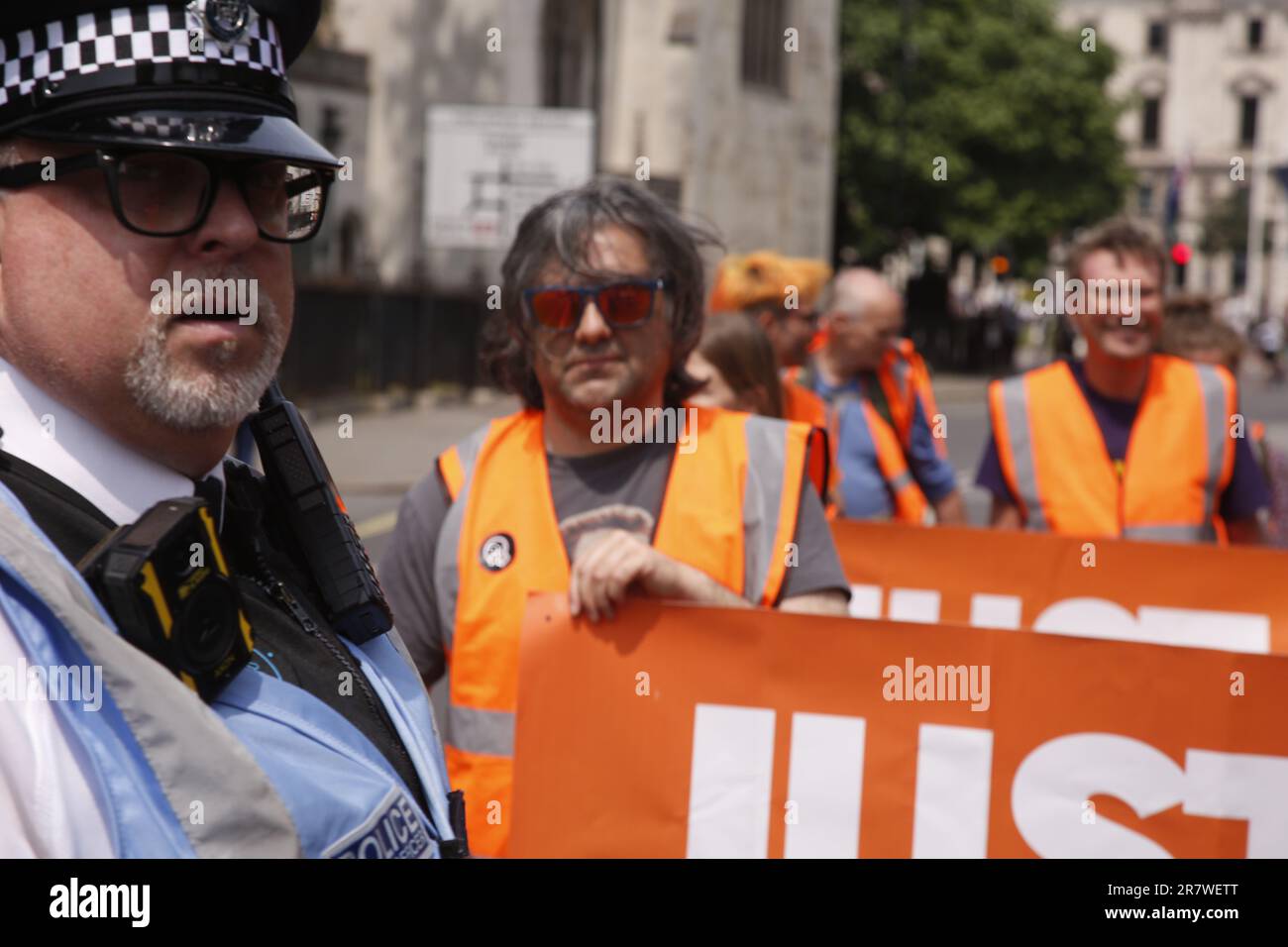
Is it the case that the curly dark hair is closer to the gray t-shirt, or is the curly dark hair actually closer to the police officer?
the gray t-shirt

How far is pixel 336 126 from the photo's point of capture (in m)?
29.2

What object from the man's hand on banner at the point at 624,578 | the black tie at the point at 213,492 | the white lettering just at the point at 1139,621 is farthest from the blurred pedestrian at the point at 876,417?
the black tie at the point at 213,492

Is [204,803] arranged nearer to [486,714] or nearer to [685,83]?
[486,714]

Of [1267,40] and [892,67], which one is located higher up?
[1267,40]

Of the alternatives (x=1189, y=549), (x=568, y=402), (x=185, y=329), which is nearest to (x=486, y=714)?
(x=568, y=402)

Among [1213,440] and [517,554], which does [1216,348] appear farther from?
[517,554]

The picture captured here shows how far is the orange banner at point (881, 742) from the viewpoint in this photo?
3254 mm

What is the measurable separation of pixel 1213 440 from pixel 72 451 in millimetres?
3934

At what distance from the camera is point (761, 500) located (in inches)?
128

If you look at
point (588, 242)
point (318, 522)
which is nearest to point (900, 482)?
point (588, 242)

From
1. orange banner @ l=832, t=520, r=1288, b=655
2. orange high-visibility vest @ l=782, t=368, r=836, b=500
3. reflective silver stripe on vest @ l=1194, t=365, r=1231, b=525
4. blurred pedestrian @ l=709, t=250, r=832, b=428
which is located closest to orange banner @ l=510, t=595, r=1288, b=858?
orange banner @ l=832, t=520, r=1288, b=655

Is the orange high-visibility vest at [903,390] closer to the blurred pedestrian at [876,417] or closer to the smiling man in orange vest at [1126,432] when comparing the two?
the blurred pedestrian at [876,417]
